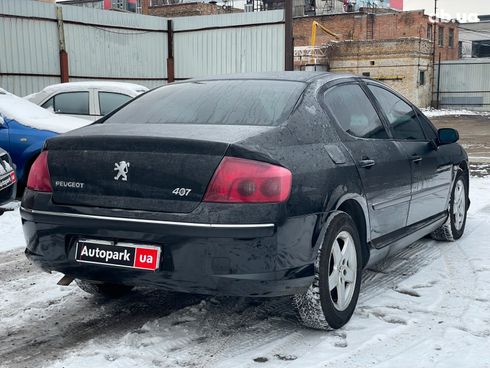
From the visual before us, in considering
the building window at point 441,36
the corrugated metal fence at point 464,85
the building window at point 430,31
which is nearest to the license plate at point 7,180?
the corrugated metal fence at point 464,85

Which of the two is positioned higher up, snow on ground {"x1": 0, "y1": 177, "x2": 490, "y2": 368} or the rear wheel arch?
the rear wheel arch

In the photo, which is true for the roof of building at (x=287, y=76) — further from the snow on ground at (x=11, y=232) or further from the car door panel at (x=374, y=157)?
the snow on ground at (x=11, y=232)

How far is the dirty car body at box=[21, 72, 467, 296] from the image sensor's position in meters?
2.97

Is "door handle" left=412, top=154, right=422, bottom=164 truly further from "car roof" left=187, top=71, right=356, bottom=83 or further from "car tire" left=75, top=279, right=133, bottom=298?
"car tire" left=75, top=279, right=133, bottom=298

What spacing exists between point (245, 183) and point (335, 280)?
925mm

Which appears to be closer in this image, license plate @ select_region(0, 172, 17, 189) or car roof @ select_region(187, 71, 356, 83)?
car roof @ select_region(187, 71, 356, 83)

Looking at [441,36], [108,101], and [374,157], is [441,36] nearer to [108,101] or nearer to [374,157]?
[108,101]

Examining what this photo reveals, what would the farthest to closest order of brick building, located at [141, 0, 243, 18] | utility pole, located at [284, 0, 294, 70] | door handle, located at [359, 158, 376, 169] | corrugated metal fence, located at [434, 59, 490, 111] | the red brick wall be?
1. brick building, located at [141, 0, 243, 18]
2. the red brick wall
3. corrugated metal fence, located at [434, 59, 490, 111]
4. utility pole, located at [284, 0, 294, 70]
5. door handle, located at [359, 158, 376, 169]

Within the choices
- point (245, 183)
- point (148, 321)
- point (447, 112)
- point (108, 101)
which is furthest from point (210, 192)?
point (447, 112)

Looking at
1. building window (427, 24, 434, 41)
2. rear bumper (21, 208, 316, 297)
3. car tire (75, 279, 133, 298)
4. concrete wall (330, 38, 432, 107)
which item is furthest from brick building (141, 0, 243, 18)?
rear bumper (21, 208, 316, 297)

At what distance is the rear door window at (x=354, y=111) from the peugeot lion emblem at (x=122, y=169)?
4.51ft

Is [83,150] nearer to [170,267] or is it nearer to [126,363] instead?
[170,267]

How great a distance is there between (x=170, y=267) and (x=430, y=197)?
8.66 feet

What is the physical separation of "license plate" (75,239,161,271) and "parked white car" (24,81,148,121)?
724 centimetres
